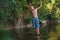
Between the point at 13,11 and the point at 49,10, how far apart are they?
6129 mm

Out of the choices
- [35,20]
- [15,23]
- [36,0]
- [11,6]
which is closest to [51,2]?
[36,0]

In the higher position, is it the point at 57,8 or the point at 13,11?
the point at 13,11

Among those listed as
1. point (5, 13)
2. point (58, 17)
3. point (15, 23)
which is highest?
point (5, 13)

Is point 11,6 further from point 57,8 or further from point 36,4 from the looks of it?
point 57,8

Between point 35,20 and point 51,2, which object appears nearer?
point 35,20

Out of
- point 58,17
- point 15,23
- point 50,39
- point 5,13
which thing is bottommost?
point 58,17

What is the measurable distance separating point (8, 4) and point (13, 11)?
2.04 m

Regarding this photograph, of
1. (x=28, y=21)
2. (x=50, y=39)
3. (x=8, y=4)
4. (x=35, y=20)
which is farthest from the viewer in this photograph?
(x=28, y=21)

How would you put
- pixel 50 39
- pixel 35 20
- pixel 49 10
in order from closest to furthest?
1. pixel 50 39
2. pixel 35 20
3. pixel 49 10

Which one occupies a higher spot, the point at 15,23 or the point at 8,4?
the point at 8,4

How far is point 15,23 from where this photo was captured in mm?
18172

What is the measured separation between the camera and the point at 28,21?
19.2 meters

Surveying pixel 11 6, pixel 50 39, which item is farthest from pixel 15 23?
pixel 50 39

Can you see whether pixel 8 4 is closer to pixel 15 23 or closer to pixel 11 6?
pixel 11 6
